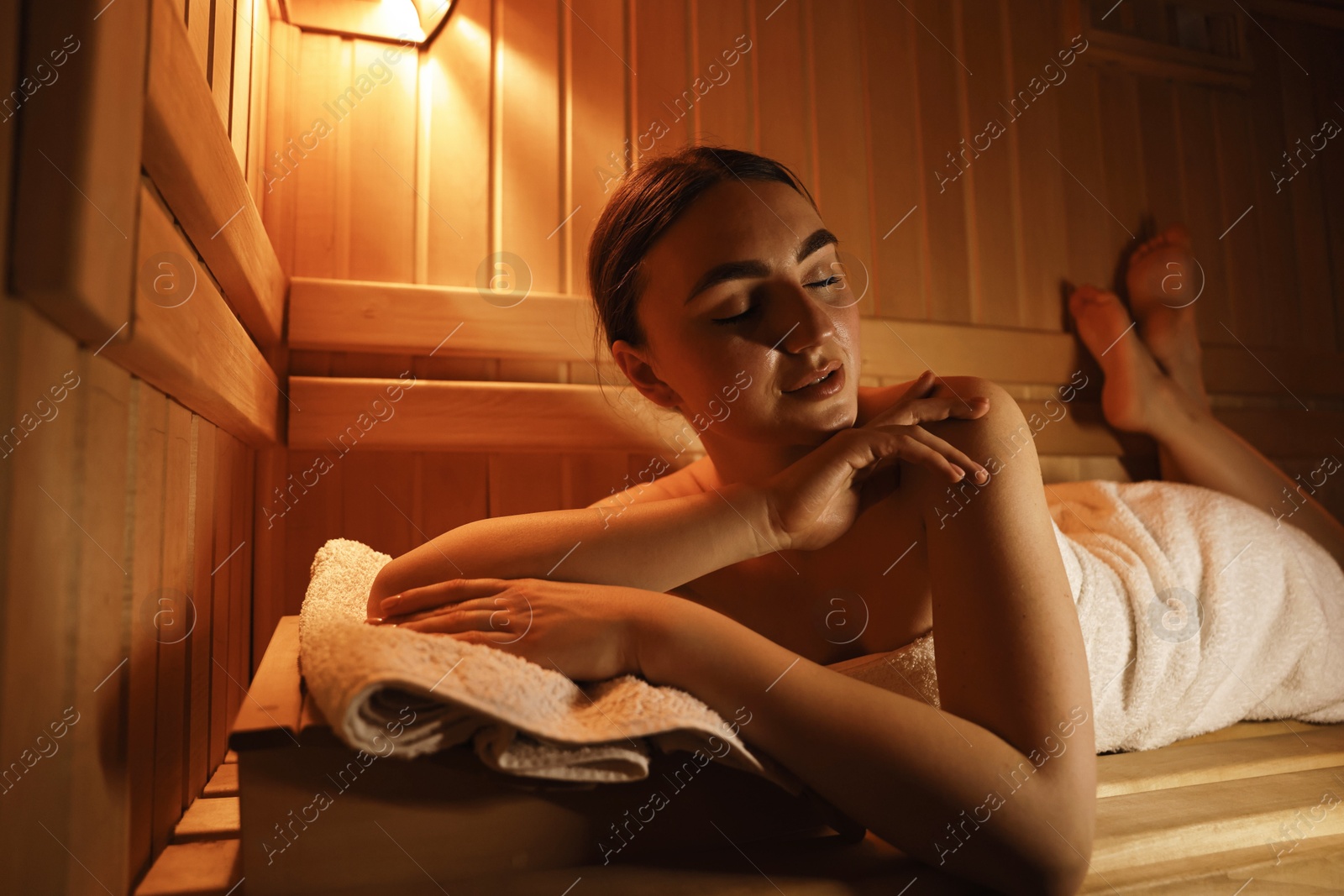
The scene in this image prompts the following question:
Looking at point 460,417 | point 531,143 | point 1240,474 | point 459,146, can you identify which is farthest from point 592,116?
point 1240,474

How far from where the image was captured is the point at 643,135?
5.78 ft

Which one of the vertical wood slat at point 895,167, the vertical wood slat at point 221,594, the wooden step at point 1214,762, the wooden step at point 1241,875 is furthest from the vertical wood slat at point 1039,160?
the vertical wood slat at point 221,594

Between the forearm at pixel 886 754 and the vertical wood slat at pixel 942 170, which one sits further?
the vertical wood slat at pixel 942 170

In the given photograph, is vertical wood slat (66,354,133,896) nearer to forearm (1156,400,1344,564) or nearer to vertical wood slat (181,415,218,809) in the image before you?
vertical wood slat (181,415,218,809)

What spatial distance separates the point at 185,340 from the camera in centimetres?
74

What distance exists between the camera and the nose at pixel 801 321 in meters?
0.95

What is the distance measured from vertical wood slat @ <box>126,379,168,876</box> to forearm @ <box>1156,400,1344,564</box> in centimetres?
187

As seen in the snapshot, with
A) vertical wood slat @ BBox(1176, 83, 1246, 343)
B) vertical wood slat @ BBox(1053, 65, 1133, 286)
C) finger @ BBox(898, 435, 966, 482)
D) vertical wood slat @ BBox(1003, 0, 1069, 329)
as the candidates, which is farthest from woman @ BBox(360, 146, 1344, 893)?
vertical wood slat @ BBox(1176, 83, 1246, 343)

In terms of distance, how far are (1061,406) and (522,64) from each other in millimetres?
1480

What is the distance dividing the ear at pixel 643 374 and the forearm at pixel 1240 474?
1276mm

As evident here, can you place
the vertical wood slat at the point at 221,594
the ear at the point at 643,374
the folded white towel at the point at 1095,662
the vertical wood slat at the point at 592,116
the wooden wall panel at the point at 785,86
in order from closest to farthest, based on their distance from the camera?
the folded white towel at the point at 1095,662, the vertical wood slat at the point at 221,594, the ear at the point at 643,374, the vertical wood slat at the point at 592,116, the wooden wall panel at the point at 785,86

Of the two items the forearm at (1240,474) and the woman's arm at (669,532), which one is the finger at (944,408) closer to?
the woman's arm at (669,532)

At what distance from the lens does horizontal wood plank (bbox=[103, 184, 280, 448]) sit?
24.9 inches

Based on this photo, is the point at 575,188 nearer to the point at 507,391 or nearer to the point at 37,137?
the point at 507,391
